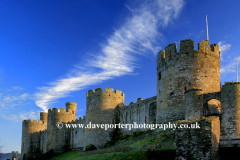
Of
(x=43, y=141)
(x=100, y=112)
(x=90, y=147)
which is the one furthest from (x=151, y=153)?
(x=43, y=141)

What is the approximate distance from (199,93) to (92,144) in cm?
2113

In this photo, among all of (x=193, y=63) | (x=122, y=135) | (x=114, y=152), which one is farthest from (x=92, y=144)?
(x=193, y=63)

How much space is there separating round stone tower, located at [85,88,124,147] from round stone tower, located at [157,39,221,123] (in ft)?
41.6

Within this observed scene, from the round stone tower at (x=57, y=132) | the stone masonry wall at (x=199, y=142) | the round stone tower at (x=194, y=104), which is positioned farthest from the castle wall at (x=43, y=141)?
the stone masonry wall at (x=199, y=142)

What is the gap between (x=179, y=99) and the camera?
30.0m

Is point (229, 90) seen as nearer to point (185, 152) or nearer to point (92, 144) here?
point (185, 152)

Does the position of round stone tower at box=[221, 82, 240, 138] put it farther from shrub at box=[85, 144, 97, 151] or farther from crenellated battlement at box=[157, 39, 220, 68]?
shrub at box=[85, 144, 97, 151]

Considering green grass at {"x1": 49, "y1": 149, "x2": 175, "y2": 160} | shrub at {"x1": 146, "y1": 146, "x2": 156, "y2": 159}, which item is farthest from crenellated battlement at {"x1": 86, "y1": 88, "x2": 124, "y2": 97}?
shrub at {"x1": 146, "y1": 146, "x2": 156, "y2": 159}

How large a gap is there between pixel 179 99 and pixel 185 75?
9.08 feet

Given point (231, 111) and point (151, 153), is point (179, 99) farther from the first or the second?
point (151, 153)

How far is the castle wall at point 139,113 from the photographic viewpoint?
3778cm

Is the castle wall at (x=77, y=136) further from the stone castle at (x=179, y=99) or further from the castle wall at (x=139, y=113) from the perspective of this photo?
the castle wall at (x=139, y=113)

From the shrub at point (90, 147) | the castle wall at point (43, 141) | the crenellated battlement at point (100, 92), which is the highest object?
the crenellated battlement at point (100, 92)

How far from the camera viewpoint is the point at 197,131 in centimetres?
1698
